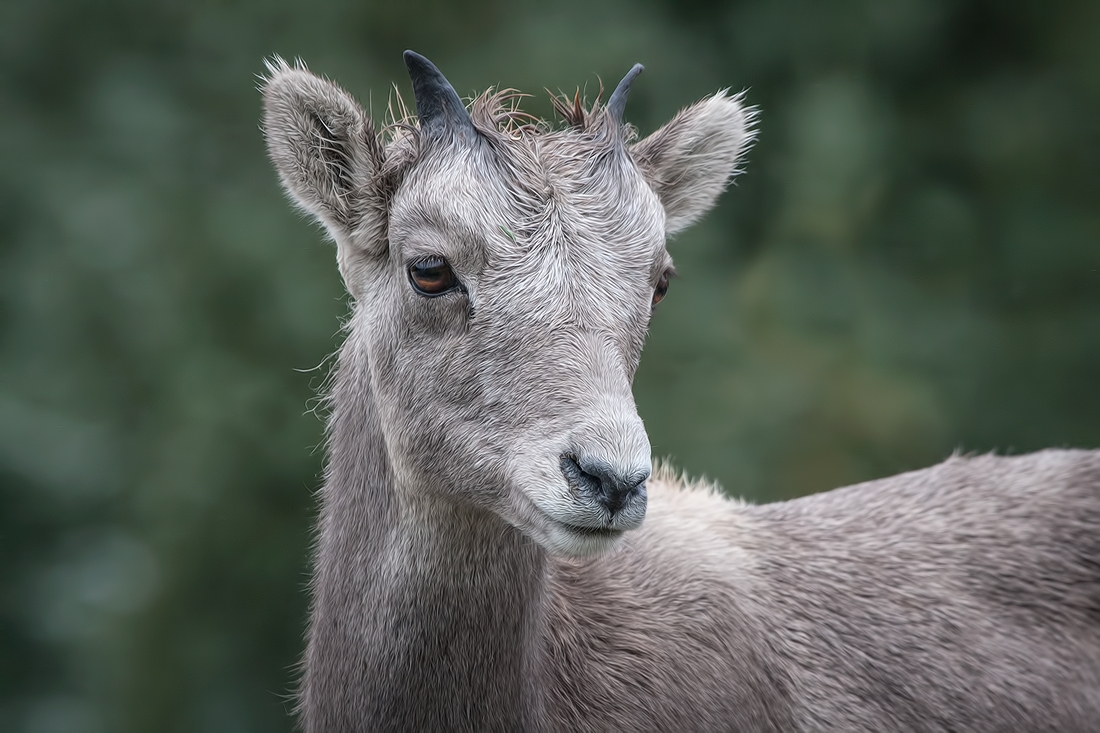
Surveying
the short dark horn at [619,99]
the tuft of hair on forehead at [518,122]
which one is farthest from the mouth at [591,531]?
the short dark horn at [619,99]

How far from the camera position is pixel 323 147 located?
418 centimetres

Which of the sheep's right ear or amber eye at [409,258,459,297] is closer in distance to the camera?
amber eye at [409,258,459,297]

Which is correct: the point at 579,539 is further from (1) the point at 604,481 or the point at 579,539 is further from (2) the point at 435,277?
(2) the point at 435,277

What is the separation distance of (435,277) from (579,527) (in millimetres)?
1063

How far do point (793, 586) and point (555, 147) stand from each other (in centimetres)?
229

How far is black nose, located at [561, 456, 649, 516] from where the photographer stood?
3.10 m

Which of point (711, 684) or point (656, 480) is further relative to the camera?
point (656, 480)

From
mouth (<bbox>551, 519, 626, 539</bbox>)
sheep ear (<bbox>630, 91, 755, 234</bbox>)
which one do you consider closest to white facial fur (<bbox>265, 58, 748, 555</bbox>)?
mouth (<bbox>551, 519, 626, 539</bbox>)

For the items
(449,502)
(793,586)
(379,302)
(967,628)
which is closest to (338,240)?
(379,302)

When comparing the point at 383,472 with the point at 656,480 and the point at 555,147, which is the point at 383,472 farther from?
the point at 656,480

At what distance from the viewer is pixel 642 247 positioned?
3.86 metres

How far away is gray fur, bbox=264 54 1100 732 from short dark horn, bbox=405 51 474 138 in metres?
0.07

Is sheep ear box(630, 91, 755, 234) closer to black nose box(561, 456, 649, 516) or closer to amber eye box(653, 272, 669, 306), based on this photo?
amber eye box(653, 272, 669, 306)

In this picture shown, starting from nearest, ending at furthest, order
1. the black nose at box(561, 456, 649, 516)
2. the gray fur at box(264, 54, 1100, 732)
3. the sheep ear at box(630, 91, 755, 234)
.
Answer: the black nose at box(561, 456, 649, 516) → the gray fur at box(264, 54, 1100, 732) → the sheep ear at box(630, 91, 755, 234)
